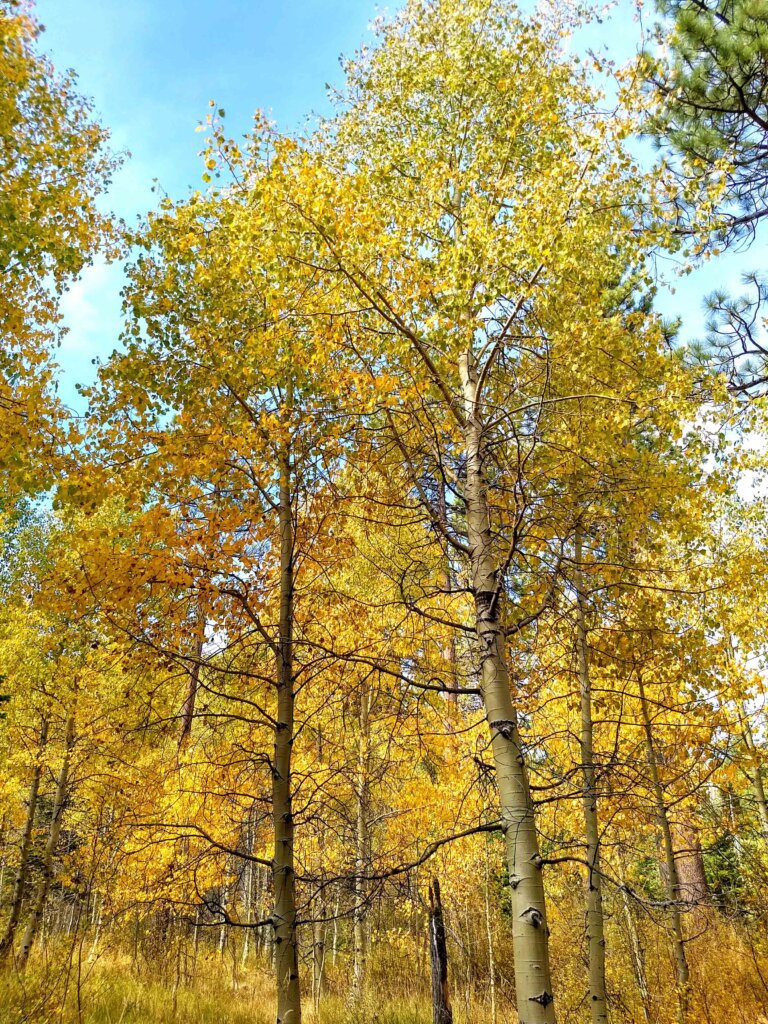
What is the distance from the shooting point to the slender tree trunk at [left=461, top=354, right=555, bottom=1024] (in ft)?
8.32

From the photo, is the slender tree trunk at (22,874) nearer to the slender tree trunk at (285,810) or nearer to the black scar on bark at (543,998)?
the slender tree trunk at (285,810)

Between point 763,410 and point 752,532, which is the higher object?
point 752,532

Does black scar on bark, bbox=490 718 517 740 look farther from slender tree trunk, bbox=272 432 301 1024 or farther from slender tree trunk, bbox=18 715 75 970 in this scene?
slender tree trunk, bbox=18 715 75 970

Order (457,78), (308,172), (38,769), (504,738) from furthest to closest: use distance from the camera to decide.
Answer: (38,769) → (457,78) → (308,172) → (504,738)

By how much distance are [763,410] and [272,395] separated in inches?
205

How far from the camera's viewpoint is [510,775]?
2.93m

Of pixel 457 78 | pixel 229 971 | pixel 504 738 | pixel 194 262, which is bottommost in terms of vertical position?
pixel 229 971

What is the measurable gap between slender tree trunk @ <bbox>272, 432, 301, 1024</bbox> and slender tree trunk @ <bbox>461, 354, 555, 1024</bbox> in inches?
66.3

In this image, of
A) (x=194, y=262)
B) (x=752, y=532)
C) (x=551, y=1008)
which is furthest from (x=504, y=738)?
(x=752, y=532)

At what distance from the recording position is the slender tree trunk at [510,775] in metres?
2.54

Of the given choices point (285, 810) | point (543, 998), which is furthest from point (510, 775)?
point (285, 810)

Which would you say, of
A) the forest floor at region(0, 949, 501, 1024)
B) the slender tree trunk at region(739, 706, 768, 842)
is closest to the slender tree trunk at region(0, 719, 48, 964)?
the forest floor at region(0, 949, 501, 1024)

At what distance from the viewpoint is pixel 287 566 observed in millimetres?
5391

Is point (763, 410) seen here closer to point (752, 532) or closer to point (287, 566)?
point (287, 566)
